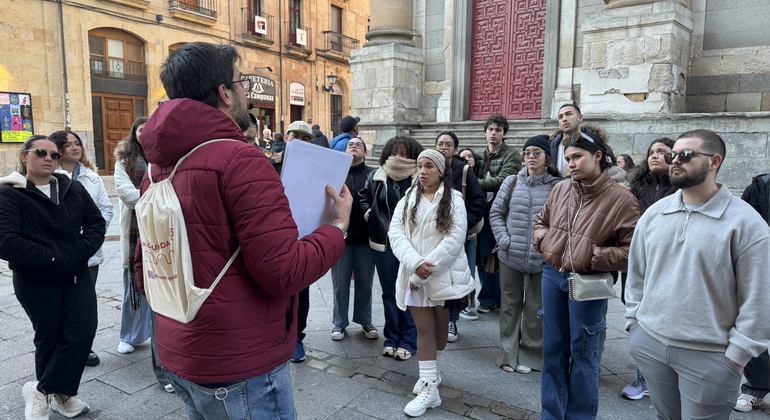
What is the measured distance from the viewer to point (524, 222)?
12.8 ft

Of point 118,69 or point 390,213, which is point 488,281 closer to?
point 390,213

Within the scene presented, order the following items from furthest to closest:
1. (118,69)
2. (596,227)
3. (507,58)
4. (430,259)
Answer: (118,69)
(507,58)
(430,259)
(596,227)

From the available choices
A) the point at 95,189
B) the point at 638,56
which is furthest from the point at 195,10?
the point at 95,189

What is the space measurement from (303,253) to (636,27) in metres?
6.53

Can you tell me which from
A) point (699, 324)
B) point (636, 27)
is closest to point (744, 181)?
point (636, 27)

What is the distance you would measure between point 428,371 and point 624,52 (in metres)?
5.34

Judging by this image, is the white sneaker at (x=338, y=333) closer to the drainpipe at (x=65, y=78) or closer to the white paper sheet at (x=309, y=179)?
the white paper sheet at (x=309, y=179)

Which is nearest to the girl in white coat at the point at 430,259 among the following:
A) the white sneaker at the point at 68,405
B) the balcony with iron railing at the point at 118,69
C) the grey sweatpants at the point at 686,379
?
the grey sweatpants at the point at 686,379

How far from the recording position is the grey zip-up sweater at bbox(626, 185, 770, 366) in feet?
6.76

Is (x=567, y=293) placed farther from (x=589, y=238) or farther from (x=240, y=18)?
(x=240, y=18)

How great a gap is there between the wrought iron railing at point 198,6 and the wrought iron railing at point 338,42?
7.53 meters

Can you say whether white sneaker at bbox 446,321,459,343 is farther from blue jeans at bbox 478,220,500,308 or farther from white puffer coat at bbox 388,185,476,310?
white puffer coat at bbox 388,185,476,310

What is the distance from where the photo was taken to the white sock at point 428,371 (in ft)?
11.1

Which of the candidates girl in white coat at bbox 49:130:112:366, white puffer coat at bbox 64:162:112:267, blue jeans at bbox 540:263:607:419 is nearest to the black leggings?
girl in white coat at bbox 49:130:112:366
